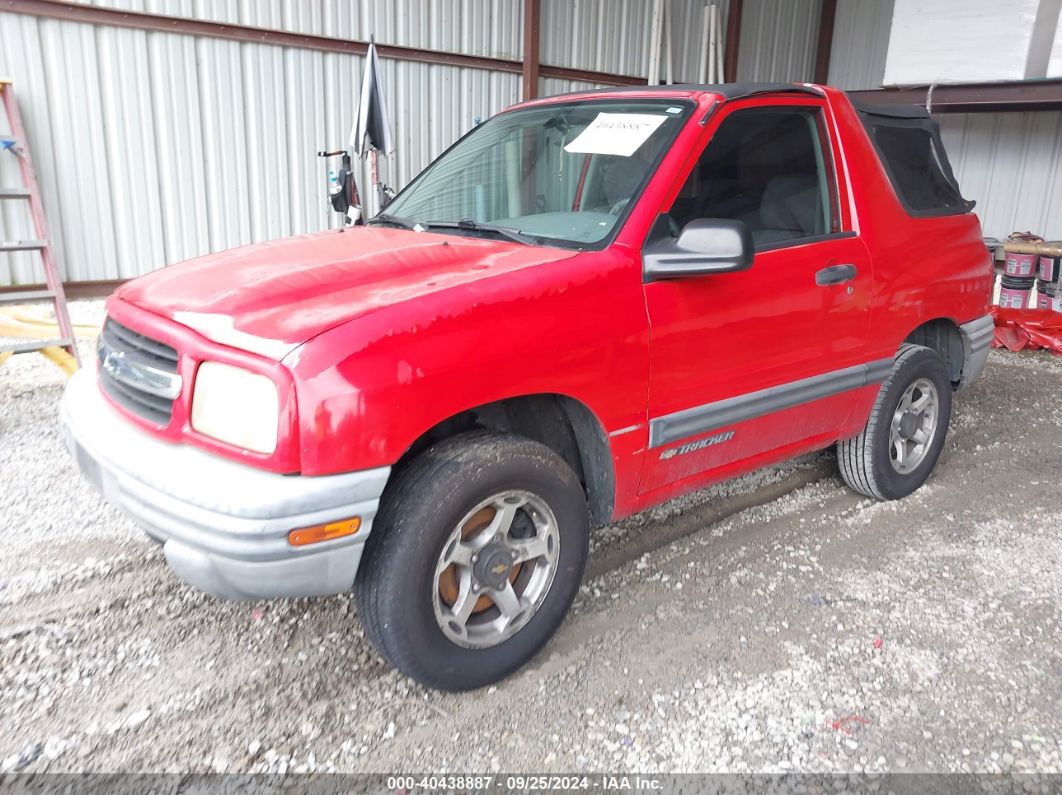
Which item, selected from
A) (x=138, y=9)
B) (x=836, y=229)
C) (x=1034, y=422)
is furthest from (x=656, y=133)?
(x=138, y=9)

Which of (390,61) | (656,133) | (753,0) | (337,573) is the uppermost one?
(753,0)

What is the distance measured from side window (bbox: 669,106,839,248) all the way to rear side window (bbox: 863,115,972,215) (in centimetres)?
48

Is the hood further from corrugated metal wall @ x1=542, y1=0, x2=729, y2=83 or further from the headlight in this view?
corrugated metal wall @ x1=542, y1=0, x2=729, y2=83

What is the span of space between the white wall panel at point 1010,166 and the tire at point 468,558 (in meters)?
10.1

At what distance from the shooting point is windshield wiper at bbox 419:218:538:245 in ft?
9.56

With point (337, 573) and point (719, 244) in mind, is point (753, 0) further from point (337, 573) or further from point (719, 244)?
point (337, 573)

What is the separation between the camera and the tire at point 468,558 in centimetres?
225

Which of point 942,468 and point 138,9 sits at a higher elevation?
point 138,9

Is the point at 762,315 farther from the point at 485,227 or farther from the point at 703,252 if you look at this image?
the point at 485,227

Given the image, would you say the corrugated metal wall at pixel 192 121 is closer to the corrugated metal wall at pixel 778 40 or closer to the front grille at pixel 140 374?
the corrugated metal wall at pixel 778 40

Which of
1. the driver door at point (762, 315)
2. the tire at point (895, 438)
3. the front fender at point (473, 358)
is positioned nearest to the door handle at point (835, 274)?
the driver door at point (762, 315)

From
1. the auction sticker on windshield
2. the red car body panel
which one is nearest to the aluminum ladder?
the red car body panel

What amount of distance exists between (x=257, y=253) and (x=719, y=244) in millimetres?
1629

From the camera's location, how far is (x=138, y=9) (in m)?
7.13
